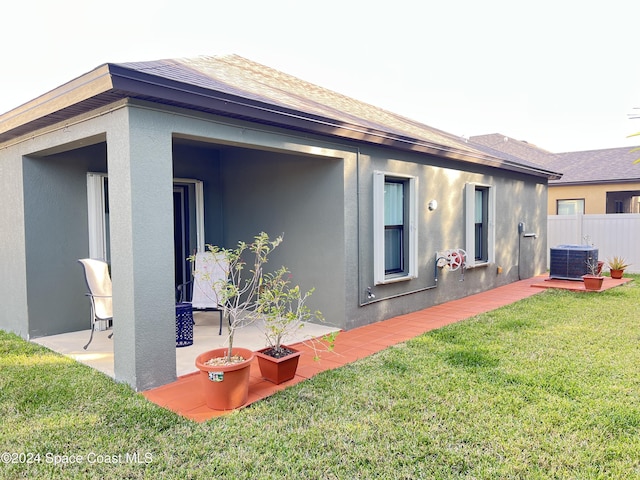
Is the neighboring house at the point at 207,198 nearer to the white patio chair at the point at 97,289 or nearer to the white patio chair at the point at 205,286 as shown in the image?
the white patio chair at the point at 97,289

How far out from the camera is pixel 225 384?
3.31 metres

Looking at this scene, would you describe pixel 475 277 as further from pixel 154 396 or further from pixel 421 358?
pixel 154 396

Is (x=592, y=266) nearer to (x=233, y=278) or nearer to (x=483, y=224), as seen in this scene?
(x=483, y=224)

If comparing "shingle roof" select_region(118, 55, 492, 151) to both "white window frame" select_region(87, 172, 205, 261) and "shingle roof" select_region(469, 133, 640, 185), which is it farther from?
"shingle roof" select_region(469, 133, 640, 185)

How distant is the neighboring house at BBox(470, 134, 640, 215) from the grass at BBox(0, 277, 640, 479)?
11.8m

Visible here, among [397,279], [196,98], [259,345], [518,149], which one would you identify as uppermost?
[518,149]

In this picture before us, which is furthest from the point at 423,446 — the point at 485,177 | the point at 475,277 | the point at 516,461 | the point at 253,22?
the point at 253,22

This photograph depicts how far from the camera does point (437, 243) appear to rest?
7.46 metres

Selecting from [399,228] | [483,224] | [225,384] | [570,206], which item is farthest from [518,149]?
[225,384]

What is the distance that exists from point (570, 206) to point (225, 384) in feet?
53.0

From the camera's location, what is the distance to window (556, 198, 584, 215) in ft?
51.8

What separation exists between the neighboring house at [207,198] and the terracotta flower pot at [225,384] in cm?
72

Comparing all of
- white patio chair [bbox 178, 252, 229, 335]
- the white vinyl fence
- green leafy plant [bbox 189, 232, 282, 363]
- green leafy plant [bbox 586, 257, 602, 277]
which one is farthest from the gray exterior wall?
the white vinyl fence

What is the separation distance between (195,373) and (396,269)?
367cm
